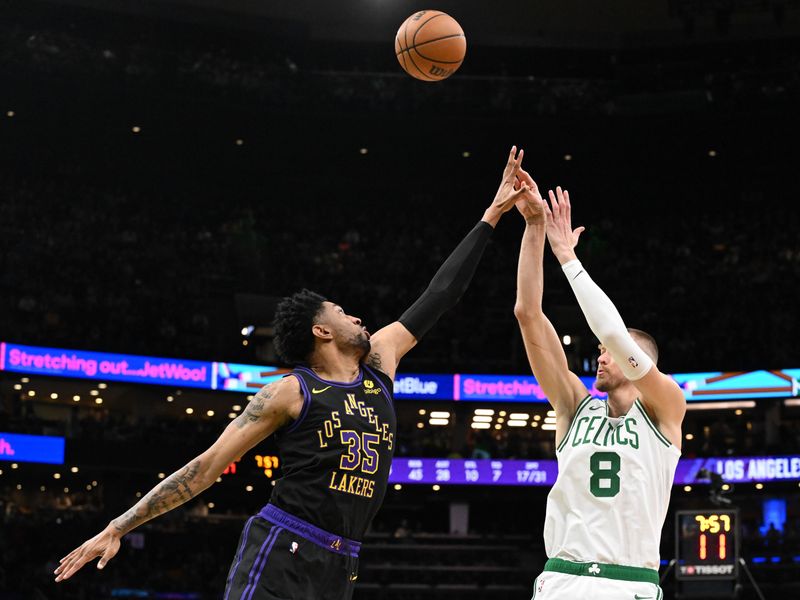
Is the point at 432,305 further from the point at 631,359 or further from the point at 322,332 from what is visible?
the point at 631,359

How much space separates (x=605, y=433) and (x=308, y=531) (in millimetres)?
1526

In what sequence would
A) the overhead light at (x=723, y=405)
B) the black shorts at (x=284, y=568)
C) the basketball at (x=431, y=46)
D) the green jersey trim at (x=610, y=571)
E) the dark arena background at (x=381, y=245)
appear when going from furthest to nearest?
the overhead light at (x=723, y=405)
the dark arena background at (x=381, y=245)
the basketball at (x=431, y=46)
the green jersey trim at (x=610, y=571)
the black shorts at (x=284, y=568)

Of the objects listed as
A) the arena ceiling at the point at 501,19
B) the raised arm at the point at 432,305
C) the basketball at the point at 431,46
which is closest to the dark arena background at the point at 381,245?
the arena ceiling at the point at 501,19

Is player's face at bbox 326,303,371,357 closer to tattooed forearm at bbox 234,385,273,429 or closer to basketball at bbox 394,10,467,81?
tattooed forearm at bbox 234,385,273,429

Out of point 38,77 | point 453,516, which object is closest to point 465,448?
point 453,516

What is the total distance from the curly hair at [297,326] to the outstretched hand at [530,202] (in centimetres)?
137

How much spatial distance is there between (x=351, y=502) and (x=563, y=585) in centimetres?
108

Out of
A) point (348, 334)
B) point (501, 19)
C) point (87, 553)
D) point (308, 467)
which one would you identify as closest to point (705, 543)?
point (348, 334)

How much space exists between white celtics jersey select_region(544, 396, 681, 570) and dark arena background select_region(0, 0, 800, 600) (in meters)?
22.4

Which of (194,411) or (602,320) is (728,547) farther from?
(194,411)

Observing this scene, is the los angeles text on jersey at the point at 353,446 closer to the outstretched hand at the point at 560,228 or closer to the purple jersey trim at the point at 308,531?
the purple jersey trim at the point at 308,531

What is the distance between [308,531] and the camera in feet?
15.8

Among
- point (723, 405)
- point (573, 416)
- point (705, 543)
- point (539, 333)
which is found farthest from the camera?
point (723, 405)

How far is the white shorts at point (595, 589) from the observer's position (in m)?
5.01
